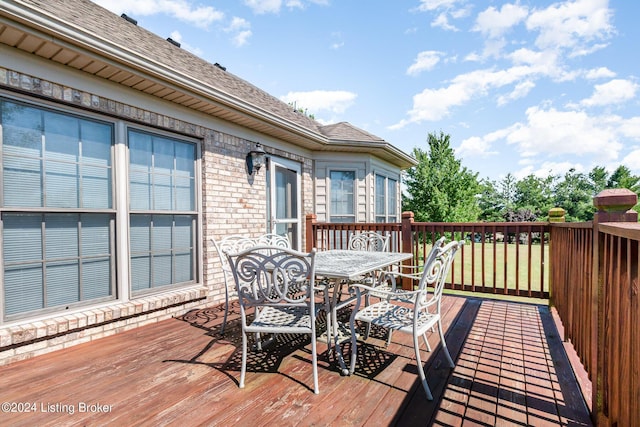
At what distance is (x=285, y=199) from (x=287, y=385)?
3.79 m

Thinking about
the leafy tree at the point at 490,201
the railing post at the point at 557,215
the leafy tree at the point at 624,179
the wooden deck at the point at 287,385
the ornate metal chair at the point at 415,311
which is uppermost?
the leafy tree at the point at 624,179

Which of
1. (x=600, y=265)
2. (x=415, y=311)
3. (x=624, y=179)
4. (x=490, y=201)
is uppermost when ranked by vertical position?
(x=624, y=179)

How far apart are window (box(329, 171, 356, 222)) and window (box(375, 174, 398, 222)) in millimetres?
839

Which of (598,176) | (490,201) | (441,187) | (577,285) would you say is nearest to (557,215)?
(577,285)

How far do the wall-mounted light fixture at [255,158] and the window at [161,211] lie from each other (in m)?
0.90

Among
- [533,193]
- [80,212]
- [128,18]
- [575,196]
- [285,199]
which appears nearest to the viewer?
[80,212]

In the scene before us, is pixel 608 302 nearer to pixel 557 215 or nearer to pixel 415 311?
pixel 415 311

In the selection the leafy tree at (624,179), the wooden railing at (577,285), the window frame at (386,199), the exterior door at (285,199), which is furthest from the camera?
the leafy tree at (624,179)

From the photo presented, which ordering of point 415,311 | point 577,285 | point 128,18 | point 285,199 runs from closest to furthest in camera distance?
point 415,311, point 577,285, point 128,18, point 285,199

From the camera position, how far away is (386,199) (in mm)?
7480

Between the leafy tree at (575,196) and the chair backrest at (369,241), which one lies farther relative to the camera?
the leafy tree at (575,196)

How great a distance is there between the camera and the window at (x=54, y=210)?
255cm

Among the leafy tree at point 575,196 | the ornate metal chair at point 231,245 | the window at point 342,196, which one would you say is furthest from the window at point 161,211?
the leafy tree at point 575,196

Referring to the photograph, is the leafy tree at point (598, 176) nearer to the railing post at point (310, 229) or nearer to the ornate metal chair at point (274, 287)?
the railing post at point (310, 229)
